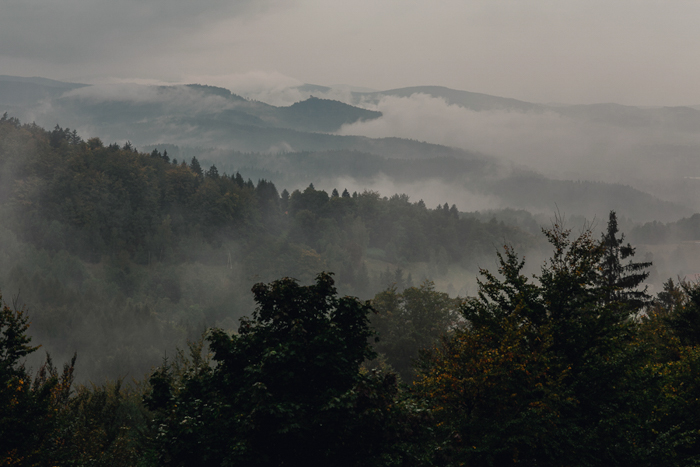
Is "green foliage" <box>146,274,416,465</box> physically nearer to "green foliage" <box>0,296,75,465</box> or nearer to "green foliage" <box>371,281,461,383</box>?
"green foliage" <box>0,296,75,465</box>

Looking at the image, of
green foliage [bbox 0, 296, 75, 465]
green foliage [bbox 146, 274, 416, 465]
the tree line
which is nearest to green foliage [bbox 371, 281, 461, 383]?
the tree line

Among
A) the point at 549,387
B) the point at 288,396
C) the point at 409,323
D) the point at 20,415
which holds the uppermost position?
the point at 549,387

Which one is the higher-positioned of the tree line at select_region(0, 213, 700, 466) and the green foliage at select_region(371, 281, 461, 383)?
the tree line at select_region(0, 213, 700, 466)

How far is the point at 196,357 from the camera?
38.2 meters

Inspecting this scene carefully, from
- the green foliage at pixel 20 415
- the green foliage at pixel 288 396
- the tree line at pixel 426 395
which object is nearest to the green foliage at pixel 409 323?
the tree line at pixel 426 395

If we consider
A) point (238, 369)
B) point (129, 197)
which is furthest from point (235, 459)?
point (129, 197)

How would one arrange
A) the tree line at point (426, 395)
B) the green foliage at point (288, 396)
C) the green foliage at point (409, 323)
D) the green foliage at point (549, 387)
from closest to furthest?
the green foliage at point (288, 396)
the tree line at point (426, 395)
the green foliage at point (549, 387)
the green foliage at point (409, 323)

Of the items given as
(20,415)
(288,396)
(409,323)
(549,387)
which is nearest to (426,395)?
(549,387)

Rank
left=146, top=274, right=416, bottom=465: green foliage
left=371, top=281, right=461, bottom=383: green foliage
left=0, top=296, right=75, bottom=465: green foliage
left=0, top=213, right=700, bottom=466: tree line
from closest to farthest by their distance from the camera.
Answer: left=146, top=274, right=416, bottom=465: green foliage → left=0, top=213, right=700, bottom=466: tree line → left=0, top=296, right=75, bottom=465: green foliage → left=371, top=281, right=461, bottom=383: green foliage

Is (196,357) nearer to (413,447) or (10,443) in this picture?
(10,443)

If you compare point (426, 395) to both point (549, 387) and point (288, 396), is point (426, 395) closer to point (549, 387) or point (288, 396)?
point (549, 387)

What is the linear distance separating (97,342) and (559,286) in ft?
409

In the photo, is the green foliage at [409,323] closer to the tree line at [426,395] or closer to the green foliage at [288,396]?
the tree line at [426,395]

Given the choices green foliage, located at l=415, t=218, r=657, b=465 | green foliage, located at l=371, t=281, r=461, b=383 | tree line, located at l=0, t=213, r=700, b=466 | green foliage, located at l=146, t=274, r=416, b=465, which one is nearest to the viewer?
green foliage, located at l=146, t=274, r=416, b=465
